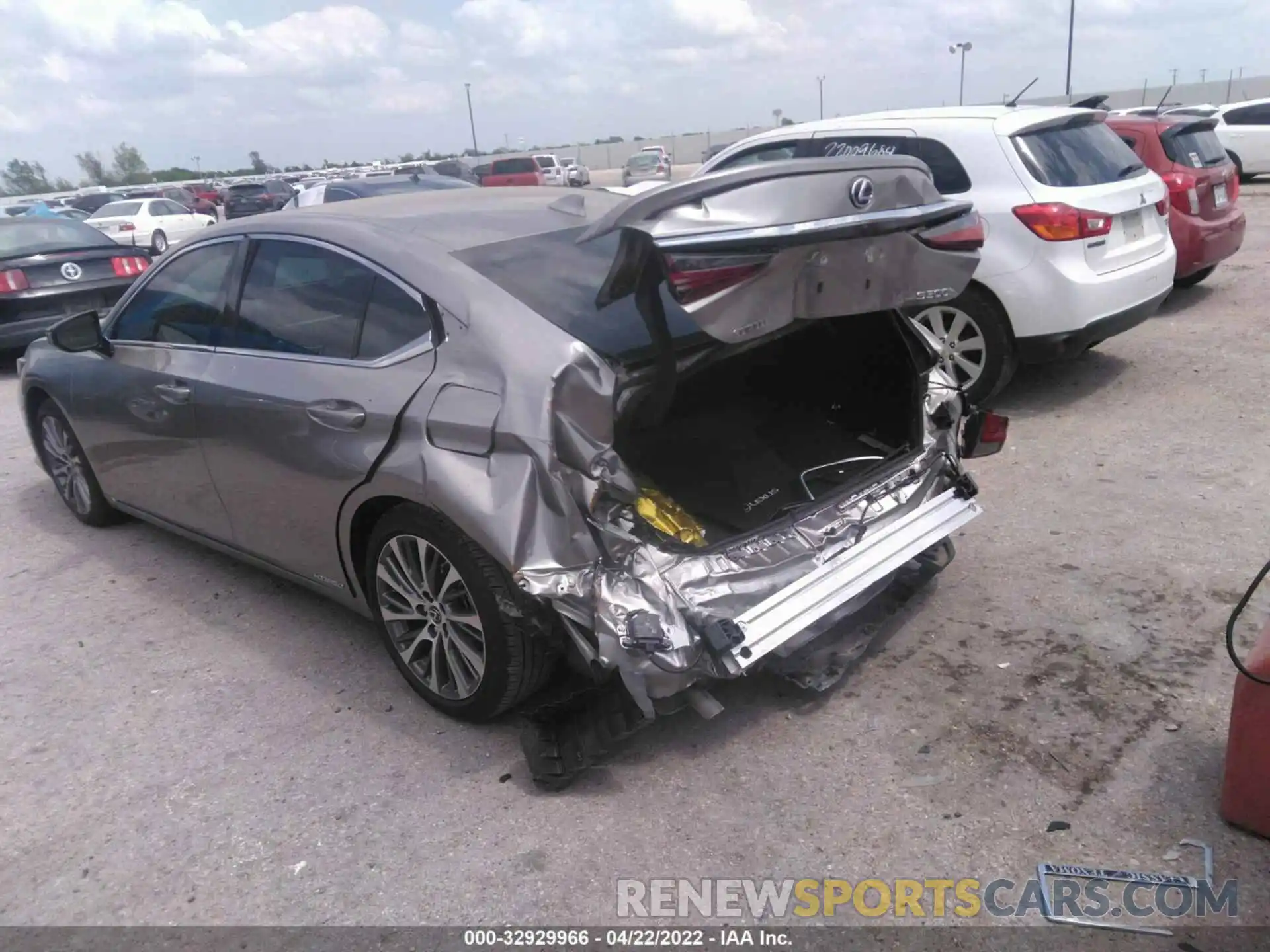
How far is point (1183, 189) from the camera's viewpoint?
7.96 m

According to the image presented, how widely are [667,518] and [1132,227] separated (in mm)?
4626

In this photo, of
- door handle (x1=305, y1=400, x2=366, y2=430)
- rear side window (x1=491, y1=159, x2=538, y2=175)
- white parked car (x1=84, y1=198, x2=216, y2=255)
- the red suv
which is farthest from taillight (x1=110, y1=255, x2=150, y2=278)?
rear side window (x1=491, y1=159, x2=538, y2=175)

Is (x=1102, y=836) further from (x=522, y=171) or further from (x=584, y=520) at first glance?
(x=522, y=171)

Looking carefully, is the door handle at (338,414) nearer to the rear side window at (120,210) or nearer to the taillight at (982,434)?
the taillight at (982,434)

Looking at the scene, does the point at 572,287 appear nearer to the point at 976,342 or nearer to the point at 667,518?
the point at 667,518

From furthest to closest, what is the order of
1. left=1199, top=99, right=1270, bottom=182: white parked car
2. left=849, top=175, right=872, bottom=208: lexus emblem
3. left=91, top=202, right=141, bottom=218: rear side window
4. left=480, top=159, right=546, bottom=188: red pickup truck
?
left=480, top=159, right=546, bottom=188: red pickup truck → left=91, top=202, right=141, bottom=218: rear side window → left=1199, top=99, right=1270, bottom=182: white parked car → left=849, top=175, right=872, bottom=208: lexus emblem

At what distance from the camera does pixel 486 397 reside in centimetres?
300

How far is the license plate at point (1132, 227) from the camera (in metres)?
6.23

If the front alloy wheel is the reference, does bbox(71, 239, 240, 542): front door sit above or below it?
above

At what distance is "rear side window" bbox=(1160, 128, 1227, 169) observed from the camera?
8132 mm

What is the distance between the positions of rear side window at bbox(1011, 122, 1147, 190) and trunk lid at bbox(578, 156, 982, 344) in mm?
3174

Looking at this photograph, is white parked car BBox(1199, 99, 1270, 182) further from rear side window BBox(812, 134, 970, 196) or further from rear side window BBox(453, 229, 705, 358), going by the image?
rear side window BBox(453, 229, 705, 358)

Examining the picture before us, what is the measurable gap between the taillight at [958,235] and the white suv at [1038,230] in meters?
2.35

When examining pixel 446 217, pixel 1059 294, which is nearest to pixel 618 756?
pixel 446 217
